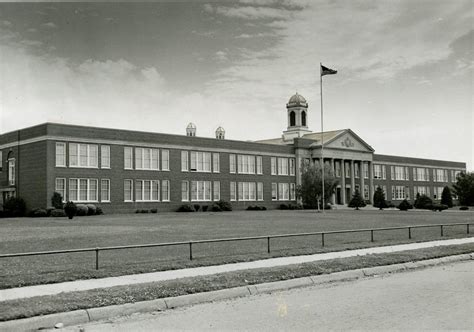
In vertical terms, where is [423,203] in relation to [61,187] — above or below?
below

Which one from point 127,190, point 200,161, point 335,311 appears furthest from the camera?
point 200,161

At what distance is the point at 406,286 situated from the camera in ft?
34.7

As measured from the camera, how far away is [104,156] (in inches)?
2000

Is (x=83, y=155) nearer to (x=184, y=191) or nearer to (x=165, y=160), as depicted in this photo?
(x=165, y=160)

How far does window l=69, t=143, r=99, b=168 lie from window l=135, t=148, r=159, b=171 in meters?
4.76

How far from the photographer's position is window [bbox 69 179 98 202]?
48125 mm

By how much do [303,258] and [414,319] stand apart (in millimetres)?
7000

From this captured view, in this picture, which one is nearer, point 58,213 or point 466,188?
point 58,213

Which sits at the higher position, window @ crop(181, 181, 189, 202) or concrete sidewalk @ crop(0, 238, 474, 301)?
window @ crop(181, 181, 189, 202)

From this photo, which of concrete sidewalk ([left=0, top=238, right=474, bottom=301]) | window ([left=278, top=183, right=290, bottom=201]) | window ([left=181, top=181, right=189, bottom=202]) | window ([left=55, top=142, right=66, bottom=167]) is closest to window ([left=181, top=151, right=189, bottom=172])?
window ([left=181, top=181, right=189, bottom=202])

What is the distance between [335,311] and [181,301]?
2.55 metres

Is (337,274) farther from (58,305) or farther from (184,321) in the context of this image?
(58,305)

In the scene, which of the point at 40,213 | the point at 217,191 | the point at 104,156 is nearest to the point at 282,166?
the point at 217,191

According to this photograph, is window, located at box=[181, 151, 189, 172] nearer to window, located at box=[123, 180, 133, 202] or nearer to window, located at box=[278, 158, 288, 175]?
window, located at box=[123, 180, 133, 202]
